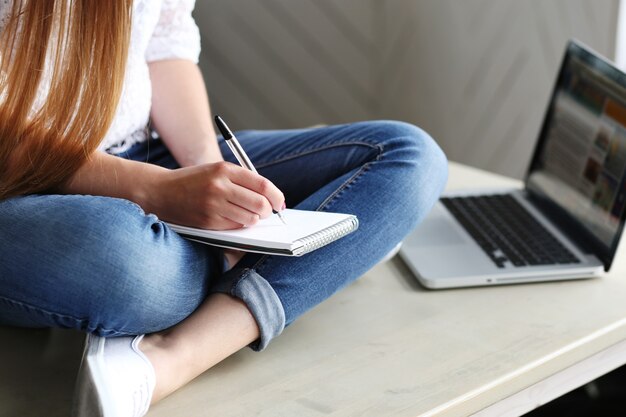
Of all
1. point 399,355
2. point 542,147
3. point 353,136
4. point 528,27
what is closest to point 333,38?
point 528,27

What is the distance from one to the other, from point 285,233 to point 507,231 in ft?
1.67

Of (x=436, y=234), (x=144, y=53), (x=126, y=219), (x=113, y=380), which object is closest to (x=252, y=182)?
(x=126, y=219)

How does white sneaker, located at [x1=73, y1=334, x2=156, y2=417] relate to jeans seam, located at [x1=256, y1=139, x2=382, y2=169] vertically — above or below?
below

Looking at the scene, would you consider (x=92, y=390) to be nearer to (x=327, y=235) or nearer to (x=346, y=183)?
(x=327, y=235)

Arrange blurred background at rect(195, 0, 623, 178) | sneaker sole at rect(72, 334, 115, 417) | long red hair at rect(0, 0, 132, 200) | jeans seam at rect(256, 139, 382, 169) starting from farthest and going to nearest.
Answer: blurred background at rect(195, 0, 623, 178), jeans seam at rect(256, 139, 382, 169), long red hair at rect(0, 0, 132, 200), sneaker sole at rect(72, 334, 115, 417)

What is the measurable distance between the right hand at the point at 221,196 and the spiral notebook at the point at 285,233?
0.01 metres

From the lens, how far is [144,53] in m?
1.12

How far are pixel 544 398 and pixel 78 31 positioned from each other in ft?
2.14

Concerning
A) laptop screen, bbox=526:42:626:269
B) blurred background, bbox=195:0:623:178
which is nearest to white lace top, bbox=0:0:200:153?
laptop screen, bbox=526:42:626:269

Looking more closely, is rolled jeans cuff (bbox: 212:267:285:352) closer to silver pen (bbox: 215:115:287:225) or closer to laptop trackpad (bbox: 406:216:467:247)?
silver pen (bbox: 215:115:287:225)

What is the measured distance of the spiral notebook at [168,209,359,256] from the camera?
83cm

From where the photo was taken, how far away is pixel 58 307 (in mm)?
829

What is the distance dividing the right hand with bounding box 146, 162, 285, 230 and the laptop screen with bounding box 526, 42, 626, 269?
52 cm

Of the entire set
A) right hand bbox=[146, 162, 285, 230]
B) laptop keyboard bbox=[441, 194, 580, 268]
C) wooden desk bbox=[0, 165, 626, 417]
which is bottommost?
wooden desk bbox=[0, 165, 626, 417]
